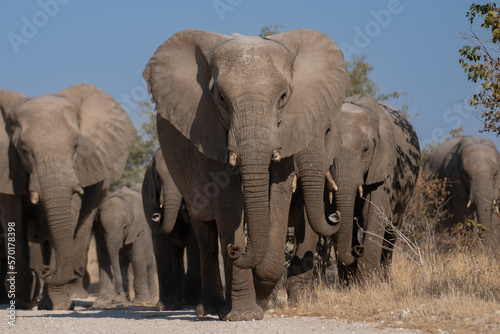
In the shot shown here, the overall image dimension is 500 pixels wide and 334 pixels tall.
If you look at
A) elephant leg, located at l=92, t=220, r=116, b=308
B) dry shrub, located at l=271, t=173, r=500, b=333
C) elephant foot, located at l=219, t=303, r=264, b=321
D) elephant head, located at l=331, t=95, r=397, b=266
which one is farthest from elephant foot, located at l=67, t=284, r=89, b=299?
elephant foot, located at l=219, t=303, r=264, b=321

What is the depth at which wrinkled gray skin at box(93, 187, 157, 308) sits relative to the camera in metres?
15.5

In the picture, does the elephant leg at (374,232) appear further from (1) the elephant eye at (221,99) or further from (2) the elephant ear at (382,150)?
(1) the elephant eye at (221,99)

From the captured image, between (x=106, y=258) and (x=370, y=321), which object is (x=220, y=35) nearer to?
(x=370, y=321)

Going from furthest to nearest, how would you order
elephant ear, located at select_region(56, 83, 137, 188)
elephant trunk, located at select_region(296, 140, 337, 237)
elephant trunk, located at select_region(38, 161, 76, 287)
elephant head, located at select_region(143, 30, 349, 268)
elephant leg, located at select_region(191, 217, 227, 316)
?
1. elephant ear, located at select_region(56, 83, 137, 188)
2. elephant trunk, located at select_region(38, 161, 76, 287)
3. elephant leg, located at select_region(191, 217, 227, 316)
4. elephant trunk, located at select_region(296, 140, 337, 237)
5. elephant head, located at select_region(143, 30, 349, 268)

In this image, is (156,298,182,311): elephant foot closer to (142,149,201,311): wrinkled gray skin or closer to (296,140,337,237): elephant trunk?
(142,149,201,311): wrinkled gray skin

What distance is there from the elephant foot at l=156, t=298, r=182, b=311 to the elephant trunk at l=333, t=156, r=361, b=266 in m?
2.05

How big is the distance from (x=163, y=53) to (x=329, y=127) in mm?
1891

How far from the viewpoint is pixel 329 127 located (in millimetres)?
10047

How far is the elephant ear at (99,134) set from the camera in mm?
12562

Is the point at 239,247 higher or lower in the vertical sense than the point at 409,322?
higher

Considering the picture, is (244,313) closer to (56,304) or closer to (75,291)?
(56,304)

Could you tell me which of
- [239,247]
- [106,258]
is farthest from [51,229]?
[106,258]

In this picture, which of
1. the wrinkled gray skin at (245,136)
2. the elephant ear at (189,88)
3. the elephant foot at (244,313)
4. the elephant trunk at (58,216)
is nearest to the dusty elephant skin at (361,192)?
the wrinkled gray skin at (245,136)

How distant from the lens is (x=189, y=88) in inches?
358
